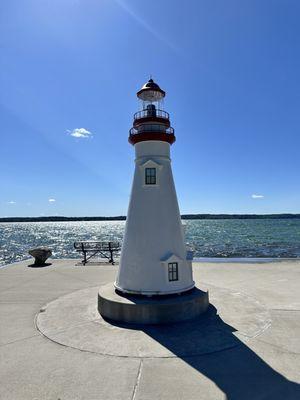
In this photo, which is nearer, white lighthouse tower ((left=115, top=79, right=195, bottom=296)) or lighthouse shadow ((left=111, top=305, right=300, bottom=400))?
lighthouse shadow ((left=111, top=305, right=300, bottom=400))

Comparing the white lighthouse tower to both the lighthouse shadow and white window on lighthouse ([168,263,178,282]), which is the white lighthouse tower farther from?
the lighthouse shadow

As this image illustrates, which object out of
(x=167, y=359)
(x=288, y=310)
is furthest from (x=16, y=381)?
(x=288, y=310)

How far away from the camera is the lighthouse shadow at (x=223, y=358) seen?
587cm

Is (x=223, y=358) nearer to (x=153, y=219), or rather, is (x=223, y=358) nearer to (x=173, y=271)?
(x=173, y=271)

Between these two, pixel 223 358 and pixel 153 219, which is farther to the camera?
pixel 153 219

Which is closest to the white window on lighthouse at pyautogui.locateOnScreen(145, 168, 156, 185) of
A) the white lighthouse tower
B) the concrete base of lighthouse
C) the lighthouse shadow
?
the white lighthouse tower

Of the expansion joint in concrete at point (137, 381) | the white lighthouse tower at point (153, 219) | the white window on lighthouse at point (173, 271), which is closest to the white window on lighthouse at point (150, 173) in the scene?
the white lighthouse tower at point (153, 219)

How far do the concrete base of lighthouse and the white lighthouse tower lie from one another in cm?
31

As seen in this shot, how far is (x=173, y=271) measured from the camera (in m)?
10.1

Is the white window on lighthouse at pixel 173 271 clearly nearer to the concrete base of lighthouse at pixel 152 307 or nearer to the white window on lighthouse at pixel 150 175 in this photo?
the concrete base of lighthouse at pixel 152 307

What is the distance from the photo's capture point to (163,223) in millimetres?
10242

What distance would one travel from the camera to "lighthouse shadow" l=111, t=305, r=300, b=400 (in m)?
5.87

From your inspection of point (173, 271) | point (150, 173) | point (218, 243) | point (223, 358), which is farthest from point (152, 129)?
point (218, 243)

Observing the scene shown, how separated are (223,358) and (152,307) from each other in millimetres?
2671
